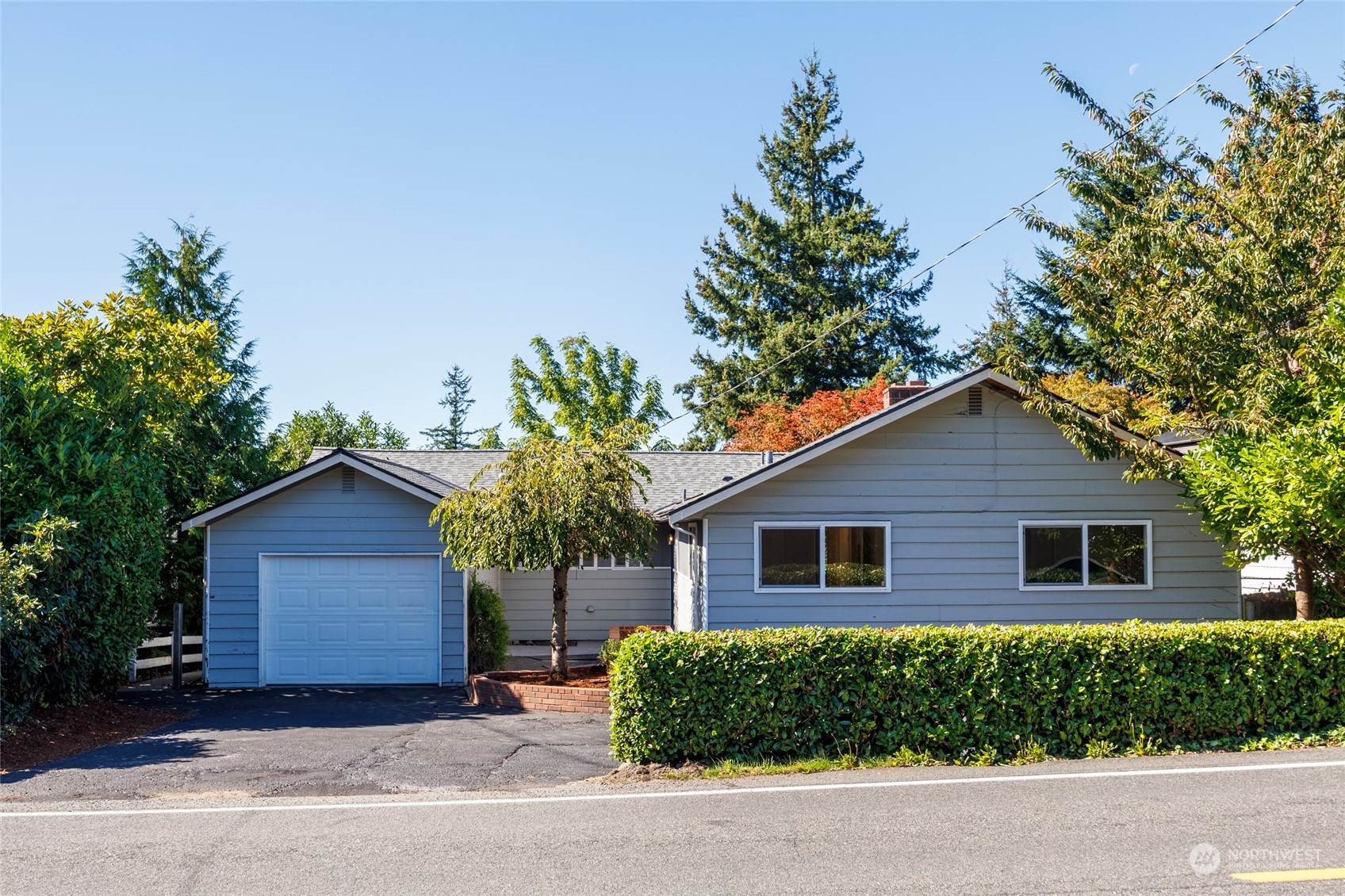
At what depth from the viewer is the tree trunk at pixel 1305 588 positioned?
13031 mm

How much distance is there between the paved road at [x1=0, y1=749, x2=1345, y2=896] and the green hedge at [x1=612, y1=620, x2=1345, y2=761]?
0.69 meters

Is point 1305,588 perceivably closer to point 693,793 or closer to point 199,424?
point 693,793

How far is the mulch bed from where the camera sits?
1496 centimetres

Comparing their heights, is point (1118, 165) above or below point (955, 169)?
below

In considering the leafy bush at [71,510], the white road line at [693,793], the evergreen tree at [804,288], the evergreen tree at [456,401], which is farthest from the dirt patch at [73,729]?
the evergreen tree at [456,401]

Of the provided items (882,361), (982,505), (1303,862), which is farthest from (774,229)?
(1303,862)

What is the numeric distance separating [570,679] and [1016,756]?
7576 millimetres

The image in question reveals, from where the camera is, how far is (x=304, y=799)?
356 inches

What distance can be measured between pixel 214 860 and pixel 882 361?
36789 millimetres

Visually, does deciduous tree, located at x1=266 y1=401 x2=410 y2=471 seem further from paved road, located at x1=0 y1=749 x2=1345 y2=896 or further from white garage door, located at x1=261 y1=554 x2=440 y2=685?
paved road, located at x1=0 y1=749 x2=1345 y2=896

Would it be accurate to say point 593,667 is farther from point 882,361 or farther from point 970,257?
point 882,361

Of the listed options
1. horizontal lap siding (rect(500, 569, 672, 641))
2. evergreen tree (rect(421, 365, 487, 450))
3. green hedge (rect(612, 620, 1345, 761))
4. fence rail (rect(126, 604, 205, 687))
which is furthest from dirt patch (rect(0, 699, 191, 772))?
evergreen tree (rect(421, 365, 487, 450))

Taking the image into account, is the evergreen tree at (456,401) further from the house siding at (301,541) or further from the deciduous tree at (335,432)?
the house siding at (301,541)

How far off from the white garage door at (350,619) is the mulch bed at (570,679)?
1.79 m
